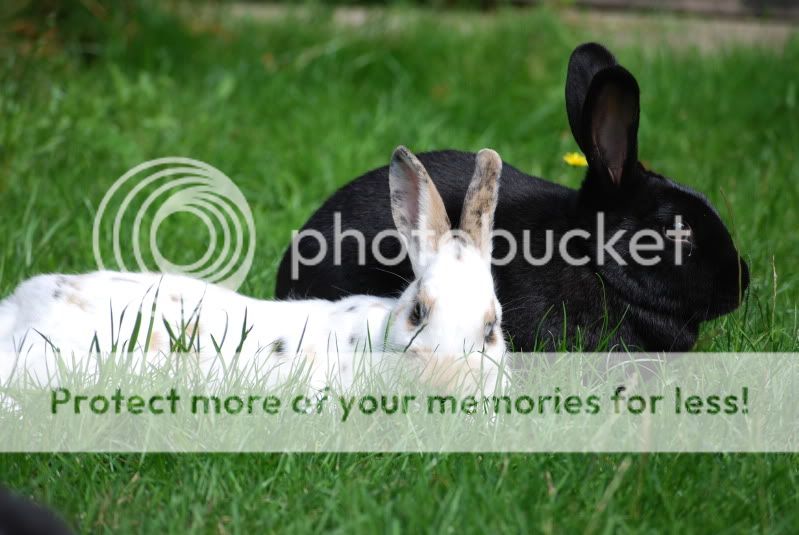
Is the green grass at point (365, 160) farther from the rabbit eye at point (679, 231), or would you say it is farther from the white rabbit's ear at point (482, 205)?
the white rabbit's ear at point (482, 205)

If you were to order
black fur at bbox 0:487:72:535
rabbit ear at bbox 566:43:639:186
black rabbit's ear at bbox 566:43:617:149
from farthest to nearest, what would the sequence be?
black rabbit's ear at bbox 566:43:617:149
rabbit ear at bbox 566:43:639:186
black fur at bbox 0:487:72:535

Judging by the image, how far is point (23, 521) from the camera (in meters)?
1.80

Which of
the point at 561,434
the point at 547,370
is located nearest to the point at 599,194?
the point at 547,370

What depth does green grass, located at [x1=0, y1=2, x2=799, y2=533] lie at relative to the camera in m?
2.34

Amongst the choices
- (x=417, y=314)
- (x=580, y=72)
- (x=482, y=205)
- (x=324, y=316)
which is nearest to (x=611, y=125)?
(x=580, y=72)

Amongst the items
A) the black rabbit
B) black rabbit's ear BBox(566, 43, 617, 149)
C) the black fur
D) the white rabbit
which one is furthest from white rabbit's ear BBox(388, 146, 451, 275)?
the black fur

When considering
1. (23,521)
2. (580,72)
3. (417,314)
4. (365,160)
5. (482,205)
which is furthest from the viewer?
(365,160)

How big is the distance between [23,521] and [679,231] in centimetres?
213

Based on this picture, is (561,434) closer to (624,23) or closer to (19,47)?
(19,47)

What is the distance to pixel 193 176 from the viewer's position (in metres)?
4.99

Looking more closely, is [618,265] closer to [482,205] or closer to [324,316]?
[482,205]

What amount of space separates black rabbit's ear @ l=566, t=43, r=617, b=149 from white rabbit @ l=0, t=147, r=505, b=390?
574mm

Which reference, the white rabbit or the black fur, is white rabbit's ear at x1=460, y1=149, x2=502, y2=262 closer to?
the white rabbit

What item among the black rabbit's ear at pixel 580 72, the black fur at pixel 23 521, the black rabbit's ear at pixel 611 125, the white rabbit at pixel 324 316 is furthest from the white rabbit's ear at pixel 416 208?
the black fur at pixel 23 521
